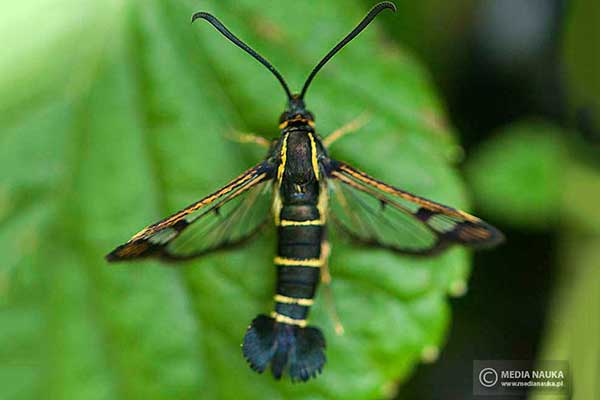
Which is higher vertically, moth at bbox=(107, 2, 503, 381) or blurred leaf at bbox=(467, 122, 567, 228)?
blurred leaf at bbox=(467, 122, 567, 228)

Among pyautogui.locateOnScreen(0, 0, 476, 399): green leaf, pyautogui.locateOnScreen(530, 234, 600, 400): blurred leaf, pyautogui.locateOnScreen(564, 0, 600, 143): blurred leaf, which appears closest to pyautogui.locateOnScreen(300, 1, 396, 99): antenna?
pyautogui.locateOnScreen(0, 0, 476, 399): green leaf

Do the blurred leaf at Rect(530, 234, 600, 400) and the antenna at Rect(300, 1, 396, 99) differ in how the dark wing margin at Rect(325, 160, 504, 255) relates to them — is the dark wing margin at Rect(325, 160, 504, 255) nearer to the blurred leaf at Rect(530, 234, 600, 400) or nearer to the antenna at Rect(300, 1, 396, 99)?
the antenna at Rect(300, 1, 396, 99)

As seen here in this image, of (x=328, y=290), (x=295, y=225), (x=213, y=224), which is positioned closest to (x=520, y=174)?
(x=328, y=290)

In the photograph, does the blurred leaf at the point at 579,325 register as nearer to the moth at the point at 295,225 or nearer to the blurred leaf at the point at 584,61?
the blurred leaf at the point at 584,61

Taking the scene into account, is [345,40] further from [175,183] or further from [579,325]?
[579,325]

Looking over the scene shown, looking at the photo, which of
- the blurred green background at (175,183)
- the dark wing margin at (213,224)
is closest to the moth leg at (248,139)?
the blurred green background at (175,183)

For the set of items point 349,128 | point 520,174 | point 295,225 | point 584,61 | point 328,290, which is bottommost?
point 328,290
